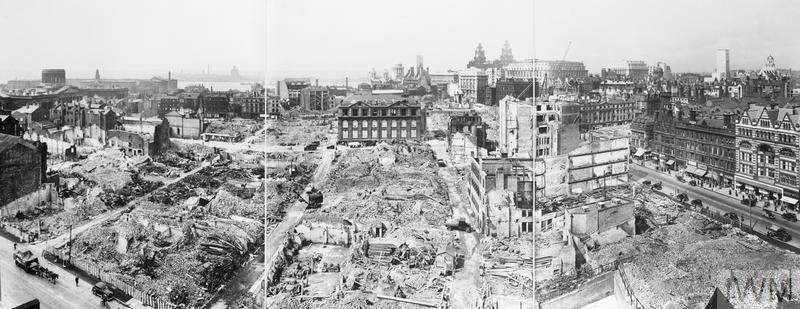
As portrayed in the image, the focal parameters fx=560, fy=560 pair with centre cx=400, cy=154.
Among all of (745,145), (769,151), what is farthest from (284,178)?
(769,151)

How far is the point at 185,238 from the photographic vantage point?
992 centimetres

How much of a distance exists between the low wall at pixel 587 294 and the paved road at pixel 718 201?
87.9 inches

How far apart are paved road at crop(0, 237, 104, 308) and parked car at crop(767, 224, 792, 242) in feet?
33.2

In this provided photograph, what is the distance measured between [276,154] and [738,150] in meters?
9.42

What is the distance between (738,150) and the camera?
9.76 m

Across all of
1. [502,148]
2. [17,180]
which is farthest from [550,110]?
[17,180]

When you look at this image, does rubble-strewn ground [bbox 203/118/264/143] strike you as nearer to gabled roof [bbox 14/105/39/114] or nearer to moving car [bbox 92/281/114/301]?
gabled roof [bbox 14/105/39/114]

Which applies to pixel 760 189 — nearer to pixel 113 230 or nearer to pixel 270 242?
pixel 270 242

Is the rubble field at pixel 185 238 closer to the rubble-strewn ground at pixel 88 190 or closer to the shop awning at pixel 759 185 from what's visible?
the rubble-strewn ground at pixel 88 190

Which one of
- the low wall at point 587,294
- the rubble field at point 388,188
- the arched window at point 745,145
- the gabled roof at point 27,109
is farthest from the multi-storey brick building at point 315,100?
the arched window at point 745,145

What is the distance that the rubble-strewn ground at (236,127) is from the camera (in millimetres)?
13242

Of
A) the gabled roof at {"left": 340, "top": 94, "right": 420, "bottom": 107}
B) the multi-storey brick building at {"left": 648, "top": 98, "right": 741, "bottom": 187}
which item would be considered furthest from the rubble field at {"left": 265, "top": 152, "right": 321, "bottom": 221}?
the multi-storey brick building at {"left": 648, "top": 98, "right": 741, "bottom": 187}

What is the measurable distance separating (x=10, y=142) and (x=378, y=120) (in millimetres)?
8346

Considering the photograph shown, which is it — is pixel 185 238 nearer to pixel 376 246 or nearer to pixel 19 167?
pixel 19 167
